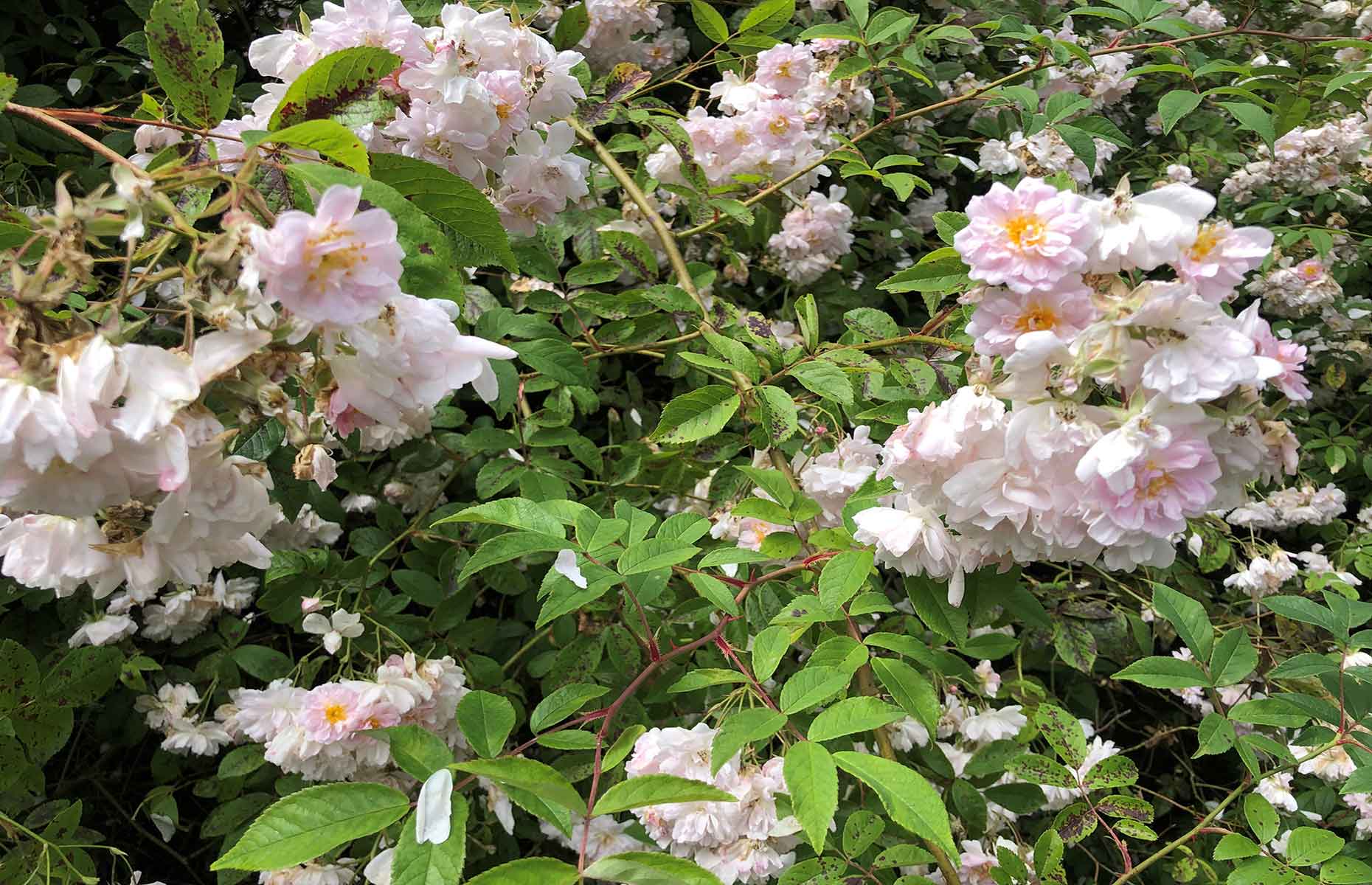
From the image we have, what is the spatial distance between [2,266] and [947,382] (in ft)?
3.78

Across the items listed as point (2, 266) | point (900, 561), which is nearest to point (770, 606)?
point (900, 561)

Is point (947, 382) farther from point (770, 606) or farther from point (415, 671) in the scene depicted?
point (415, 671)

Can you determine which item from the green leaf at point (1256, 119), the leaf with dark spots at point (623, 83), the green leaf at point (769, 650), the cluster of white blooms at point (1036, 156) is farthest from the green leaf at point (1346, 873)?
the leaf with dark spots at point (623, 83)

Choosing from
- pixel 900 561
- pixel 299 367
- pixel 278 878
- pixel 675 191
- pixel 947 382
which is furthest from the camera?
pixel 675 191

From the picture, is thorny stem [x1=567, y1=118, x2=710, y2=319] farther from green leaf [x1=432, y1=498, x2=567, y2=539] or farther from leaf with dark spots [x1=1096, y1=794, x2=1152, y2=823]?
leaf with dark spots [x1=1096, y1=794, x2=1152, y2=823]

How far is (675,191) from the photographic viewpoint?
189 cm

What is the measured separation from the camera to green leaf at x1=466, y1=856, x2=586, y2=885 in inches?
29.3

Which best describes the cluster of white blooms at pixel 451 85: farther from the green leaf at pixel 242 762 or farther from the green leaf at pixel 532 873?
the green leaf at pixel 242 762

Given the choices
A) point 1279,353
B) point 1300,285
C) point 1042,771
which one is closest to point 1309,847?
point 1042,771

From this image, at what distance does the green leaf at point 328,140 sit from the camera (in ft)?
2.39

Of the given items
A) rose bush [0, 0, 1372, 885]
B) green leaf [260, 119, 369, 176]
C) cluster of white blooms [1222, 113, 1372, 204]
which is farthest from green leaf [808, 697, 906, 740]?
cluster of white blooms [1222, 113, 1372, 204]

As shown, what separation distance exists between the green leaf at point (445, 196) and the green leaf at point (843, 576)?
0.51 meters

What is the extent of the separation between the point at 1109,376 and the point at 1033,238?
0.14m

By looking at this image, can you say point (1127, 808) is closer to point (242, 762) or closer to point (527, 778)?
point (527, 778)
